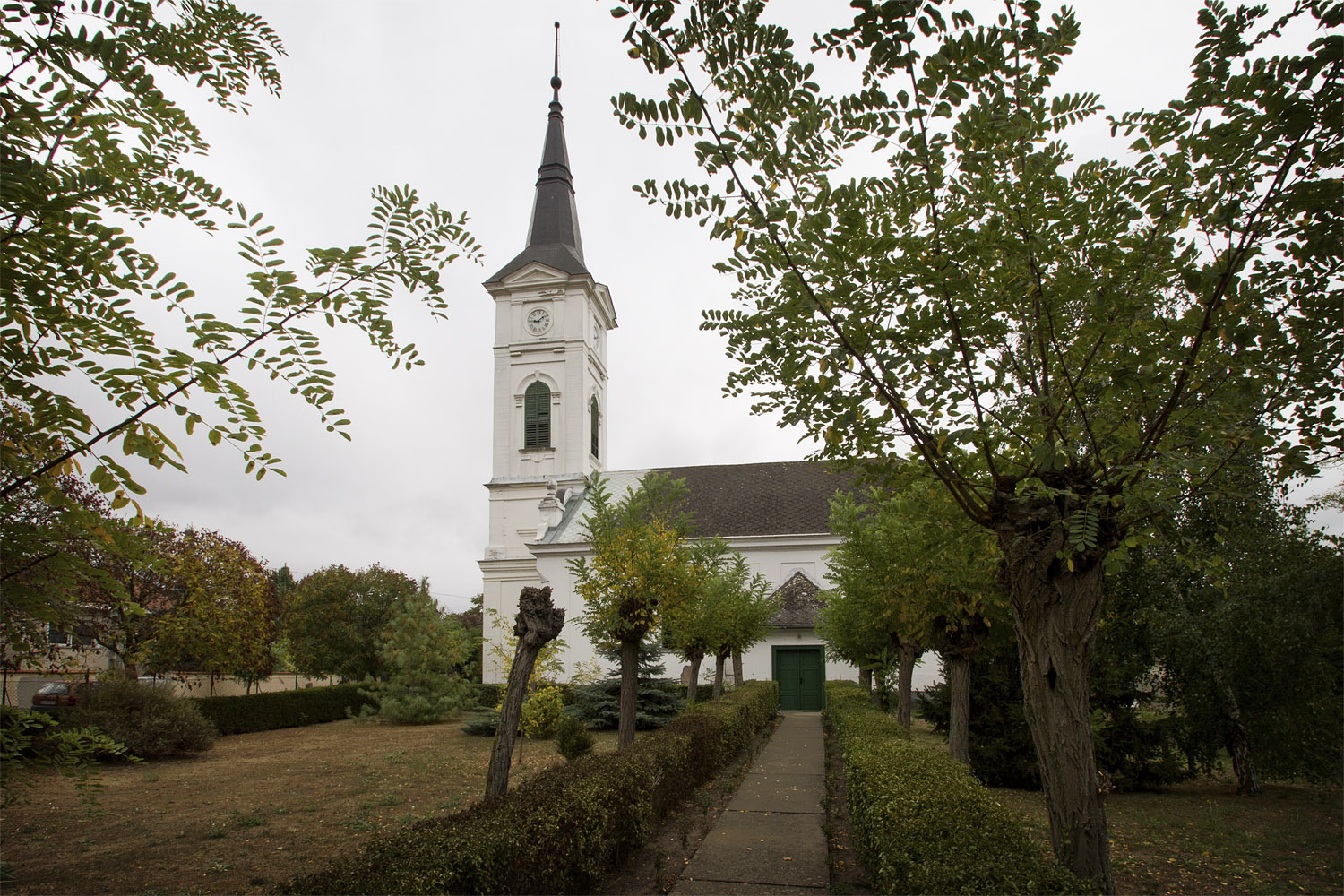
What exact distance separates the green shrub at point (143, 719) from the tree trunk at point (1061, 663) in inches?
738

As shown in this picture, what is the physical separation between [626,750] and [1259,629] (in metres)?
9.16

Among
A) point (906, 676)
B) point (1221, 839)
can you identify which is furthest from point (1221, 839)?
point (906, 676)

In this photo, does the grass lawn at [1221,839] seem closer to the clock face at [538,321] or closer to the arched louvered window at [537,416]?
the arched louvered window at [537,416]

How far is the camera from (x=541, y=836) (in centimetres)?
574

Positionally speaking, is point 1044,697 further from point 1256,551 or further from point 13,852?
point 13,852

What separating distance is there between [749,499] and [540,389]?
1177 centimetres

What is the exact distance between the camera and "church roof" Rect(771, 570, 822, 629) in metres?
30.7

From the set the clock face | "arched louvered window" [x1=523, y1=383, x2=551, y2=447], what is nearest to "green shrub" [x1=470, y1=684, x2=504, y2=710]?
"arched louvered window" [x1=523, y1=383, x2=551, y2=447]

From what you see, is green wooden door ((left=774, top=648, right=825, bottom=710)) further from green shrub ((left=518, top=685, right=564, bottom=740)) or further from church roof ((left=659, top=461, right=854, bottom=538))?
green shrub ((left=518, top=685, right=564, bottom=740))

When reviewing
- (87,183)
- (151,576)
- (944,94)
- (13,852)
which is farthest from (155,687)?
Result: (944,94)

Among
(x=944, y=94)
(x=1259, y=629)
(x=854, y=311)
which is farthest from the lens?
(x=1259, y=629)

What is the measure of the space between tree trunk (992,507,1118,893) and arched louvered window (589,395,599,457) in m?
33.8

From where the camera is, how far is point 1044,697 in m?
4.81

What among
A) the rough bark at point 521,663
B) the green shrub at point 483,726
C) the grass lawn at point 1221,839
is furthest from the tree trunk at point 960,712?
the green shrub at point 483,726
